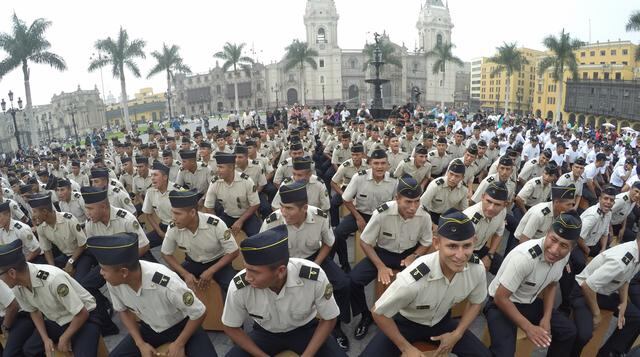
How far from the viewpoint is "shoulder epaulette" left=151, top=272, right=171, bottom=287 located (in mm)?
3816

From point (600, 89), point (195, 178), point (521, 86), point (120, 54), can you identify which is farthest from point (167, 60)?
point (521, 86)

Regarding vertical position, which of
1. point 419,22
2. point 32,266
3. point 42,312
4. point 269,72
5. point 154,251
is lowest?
point 154,251

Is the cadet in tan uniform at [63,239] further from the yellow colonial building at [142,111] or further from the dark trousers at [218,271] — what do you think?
the yellow colonial building at [142,111]

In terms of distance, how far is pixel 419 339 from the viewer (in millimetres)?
4023

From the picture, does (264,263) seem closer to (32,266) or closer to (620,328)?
(32,266)

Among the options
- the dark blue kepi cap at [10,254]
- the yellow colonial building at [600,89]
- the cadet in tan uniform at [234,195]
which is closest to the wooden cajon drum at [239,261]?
the cadet in tan uniform at [234,195]

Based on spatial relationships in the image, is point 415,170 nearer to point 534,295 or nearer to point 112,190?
point 534,295

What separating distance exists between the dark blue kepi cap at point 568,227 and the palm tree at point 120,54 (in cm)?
3869

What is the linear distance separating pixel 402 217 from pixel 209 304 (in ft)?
9.70

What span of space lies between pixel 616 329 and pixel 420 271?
297 centimetres

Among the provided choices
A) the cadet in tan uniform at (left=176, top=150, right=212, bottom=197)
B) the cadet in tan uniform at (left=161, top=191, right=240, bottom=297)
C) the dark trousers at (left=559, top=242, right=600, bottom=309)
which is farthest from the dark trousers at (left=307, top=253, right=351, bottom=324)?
the cadet in tan uniform at (left=176, top=150, right=212, bottom=197)

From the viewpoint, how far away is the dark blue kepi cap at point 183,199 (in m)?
4.74

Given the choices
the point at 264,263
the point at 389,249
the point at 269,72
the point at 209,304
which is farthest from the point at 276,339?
the point at 269,72

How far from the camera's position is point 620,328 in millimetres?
4492
